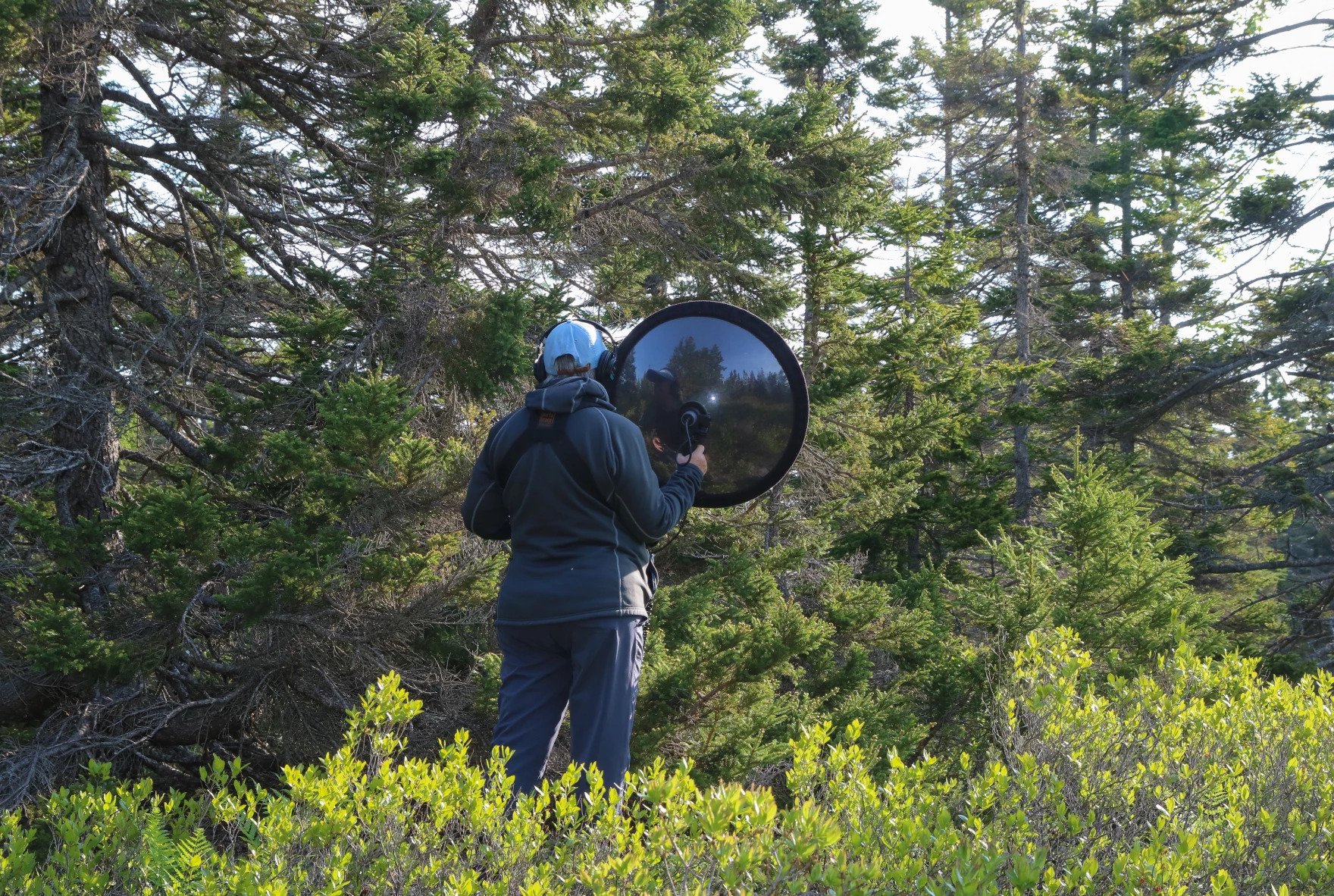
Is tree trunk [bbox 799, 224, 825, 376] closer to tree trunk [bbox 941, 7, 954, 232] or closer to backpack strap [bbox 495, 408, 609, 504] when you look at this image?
backpack strap [bbox 495, 408, 609, 504]

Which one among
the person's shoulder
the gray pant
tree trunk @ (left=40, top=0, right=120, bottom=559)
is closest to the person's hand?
the person's shoulder

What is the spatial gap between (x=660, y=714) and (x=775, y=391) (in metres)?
2.58

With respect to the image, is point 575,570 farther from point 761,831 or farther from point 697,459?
point 761,831

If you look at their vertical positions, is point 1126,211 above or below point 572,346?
above

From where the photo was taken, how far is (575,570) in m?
3.92

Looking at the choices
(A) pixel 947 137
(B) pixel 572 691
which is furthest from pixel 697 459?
(A) pixel 947 137

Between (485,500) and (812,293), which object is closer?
(485,500)

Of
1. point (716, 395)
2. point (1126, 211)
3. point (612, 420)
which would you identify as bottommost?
point (612, 420)

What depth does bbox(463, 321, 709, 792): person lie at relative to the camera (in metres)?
3.87

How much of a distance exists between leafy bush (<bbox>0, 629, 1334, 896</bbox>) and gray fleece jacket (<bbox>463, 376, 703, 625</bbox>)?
801 millimetres

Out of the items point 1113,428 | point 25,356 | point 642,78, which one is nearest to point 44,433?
point 25,356

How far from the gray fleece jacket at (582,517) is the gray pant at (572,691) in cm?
7

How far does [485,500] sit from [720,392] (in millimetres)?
1200

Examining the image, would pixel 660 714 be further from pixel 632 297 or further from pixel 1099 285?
pixel 1099 285
